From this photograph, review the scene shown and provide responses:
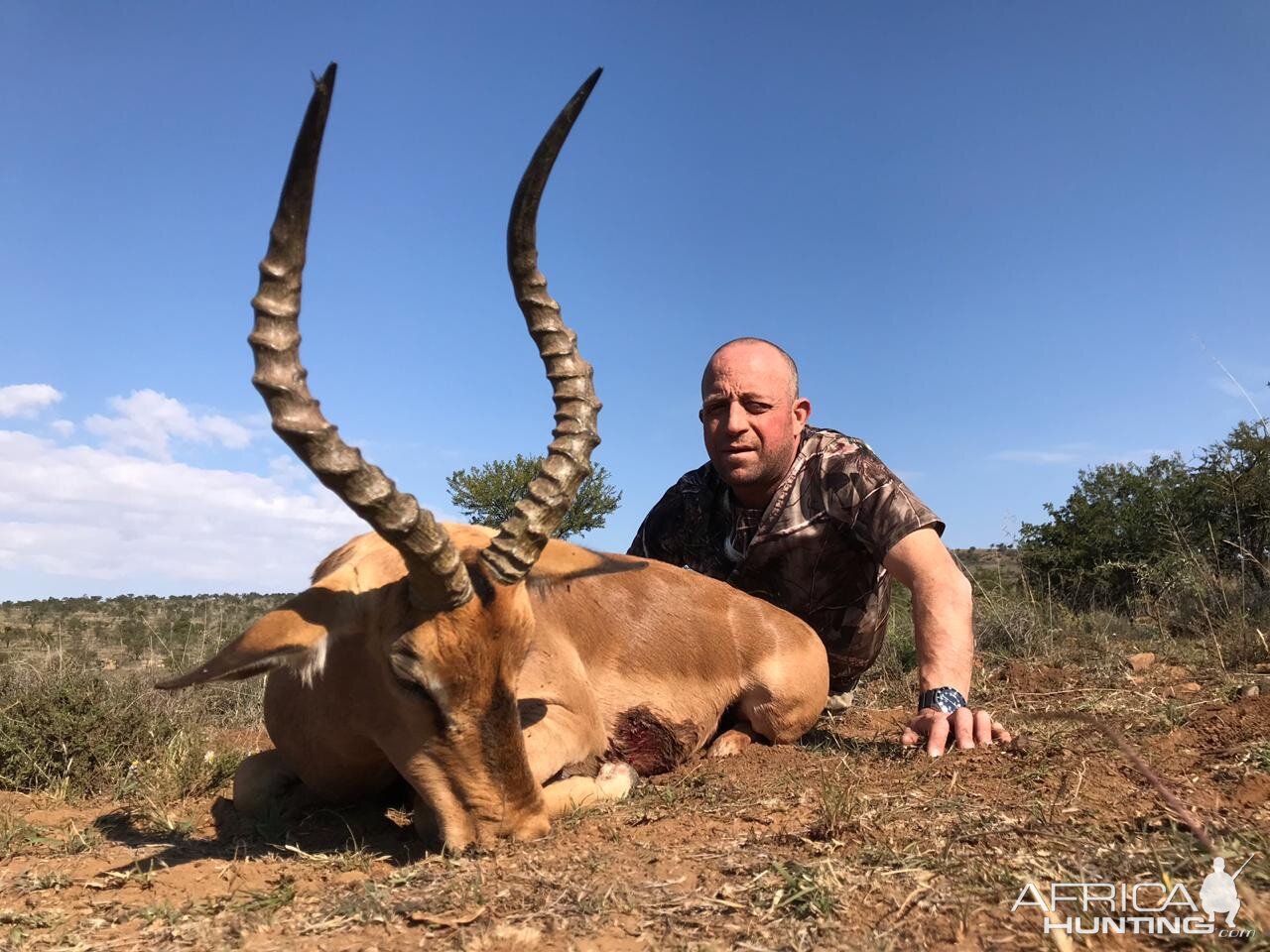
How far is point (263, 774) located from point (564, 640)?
1771 mm

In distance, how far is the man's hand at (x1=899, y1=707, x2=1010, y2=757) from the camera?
446cm

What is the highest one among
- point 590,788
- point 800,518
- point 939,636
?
point 800,518

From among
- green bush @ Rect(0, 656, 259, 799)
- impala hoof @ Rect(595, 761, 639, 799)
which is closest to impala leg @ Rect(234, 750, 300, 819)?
green bush @ Rect(0, 656, 259, 799)

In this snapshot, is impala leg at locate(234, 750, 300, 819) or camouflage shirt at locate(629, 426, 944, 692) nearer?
impala leg at locate(234, 750, 300, 819)

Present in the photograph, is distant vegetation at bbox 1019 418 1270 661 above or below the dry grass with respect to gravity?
above

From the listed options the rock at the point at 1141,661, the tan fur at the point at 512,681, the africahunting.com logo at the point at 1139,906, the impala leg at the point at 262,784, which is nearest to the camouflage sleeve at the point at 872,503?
the tan fur at the point at 512,681

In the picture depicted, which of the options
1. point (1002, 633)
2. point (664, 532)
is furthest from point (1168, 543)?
point (664, 532)

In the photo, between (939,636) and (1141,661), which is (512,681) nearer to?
(939,636)

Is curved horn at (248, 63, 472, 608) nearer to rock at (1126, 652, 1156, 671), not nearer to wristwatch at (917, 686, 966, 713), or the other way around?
wristwatch at (917, 686, 966, 713)

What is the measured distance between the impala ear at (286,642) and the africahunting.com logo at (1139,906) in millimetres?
2837

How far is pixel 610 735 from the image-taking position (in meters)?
5.59

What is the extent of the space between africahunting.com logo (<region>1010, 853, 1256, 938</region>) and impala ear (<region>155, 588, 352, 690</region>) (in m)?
2.84

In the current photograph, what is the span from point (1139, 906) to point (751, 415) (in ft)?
14.4

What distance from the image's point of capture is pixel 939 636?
500 cm
